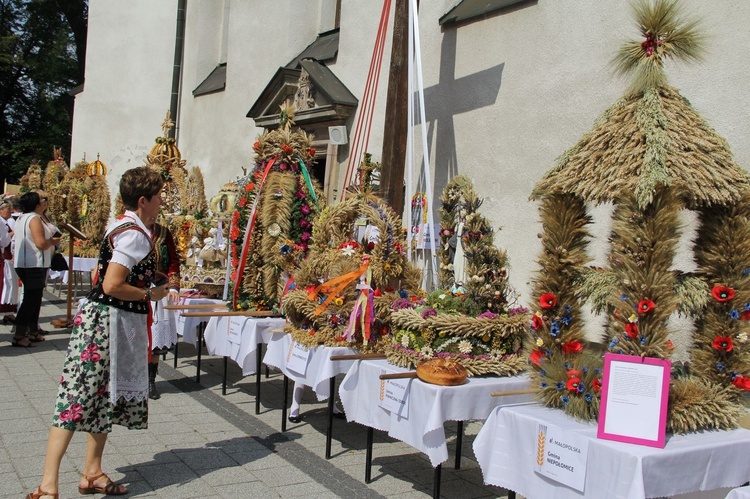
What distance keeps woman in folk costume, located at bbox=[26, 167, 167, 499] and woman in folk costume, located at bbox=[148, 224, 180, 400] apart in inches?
31.0

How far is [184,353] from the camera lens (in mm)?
8719

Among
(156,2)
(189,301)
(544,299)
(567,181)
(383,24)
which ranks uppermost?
(156,2)

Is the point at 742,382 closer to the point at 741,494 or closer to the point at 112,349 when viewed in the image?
the point at 741,494

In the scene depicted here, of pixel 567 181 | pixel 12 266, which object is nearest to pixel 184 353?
pixel 12 266

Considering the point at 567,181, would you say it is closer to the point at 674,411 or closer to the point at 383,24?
the point at 674,411

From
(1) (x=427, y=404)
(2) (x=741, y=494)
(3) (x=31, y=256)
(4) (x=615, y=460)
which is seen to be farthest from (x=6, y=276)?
(2) (x=741, y=494)

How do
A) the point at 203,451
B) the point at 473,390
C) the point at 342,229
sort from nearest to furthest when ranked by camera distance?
the point at 473,390, the point at 203,451, the point at 342,229

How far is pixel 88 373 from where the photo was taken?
3838 millimetres

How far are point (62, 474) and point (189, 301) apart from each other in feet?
10.3

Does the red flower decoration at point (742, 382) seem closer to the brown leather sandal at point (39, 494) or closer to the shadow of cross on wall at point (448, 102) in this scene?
the brown leather sandal at point (39, 494)

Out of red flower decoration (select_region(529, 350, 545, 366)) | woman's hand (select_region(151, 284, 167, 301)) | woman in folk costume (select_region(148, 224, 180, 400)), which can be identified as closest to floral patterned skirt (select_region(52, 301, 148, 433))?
woman's hand (select_region(151, 284, 167, 301))

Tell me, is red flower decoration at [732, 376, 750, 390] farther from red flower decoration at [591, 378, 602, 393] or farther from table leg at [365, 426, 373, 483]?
table leg at [365, 426, 373, 483]

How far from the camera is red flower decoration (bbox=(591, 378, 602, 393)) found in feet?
10.7

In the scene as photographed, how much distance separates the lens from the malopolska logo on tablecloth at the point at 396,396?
13.1 feet
